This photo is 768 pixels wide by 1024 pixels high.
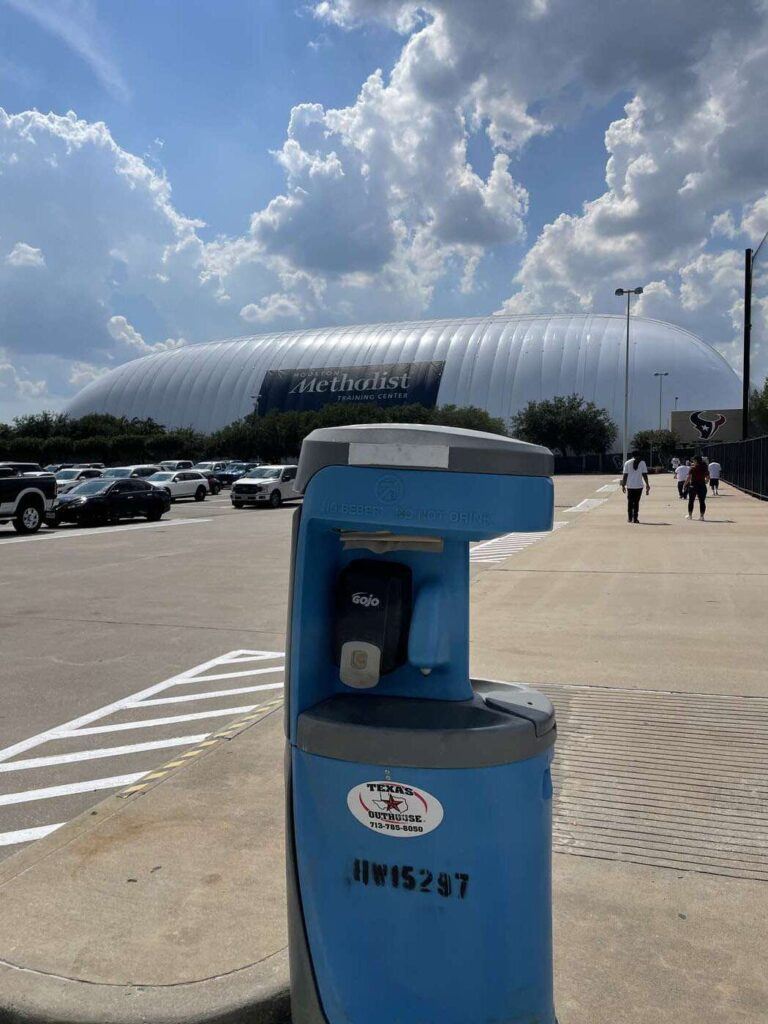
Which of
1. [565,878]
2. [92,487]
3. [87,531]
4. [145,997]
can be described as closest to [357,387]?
[92,487]

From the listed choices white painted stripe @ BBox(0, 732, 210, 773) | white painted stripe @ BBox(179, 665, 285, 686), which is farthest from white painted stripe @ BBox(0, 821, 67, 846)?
white painted stripe @ BBox(179, 665, 285, 686)

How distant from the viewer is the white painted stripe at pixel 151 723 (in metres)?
5.63

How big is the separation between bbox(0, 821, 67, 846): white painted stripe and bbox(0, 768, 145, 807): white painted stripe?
1.25 feet

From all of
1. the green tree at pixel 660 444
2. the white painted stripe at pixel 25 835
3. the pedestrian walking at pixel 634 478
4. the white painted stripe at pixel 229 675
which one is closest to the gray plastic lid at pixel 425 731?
the white painted stripe at pixel 25 835

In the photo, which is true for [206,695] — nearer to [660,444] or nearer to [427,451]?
[427,451]

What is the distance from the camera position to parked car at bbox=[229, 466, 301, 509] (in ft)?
101

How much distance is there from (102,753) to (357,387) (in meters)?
95.1

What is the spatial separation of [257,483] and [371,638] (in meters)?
29.1

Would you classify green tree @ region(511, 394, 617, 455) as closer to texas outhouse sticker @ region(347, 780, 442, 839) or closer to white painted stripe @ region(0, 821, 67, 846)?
white painted stripe @ region(0, 821, 67, 846)

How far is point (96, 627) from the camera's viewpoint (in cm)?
916

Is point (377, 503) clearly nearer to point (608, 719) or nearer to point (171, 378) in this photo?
point (608, 719)

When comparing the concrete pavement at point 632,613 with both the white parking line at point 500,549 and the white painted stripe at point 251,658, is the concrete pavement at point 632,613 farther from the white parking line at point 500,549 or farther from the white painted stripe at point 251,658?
the white painted stripe at point 251,658

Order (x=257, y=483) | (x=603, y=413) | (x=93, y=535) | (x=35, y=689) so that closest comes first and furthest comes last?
(x=35, y=689)
(x=93, y=535)
(x=257, y=483)
(x=603, y=413)

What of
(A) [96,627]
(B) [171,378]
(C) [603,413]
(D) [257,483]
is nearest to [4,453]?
(B) [171,378]
